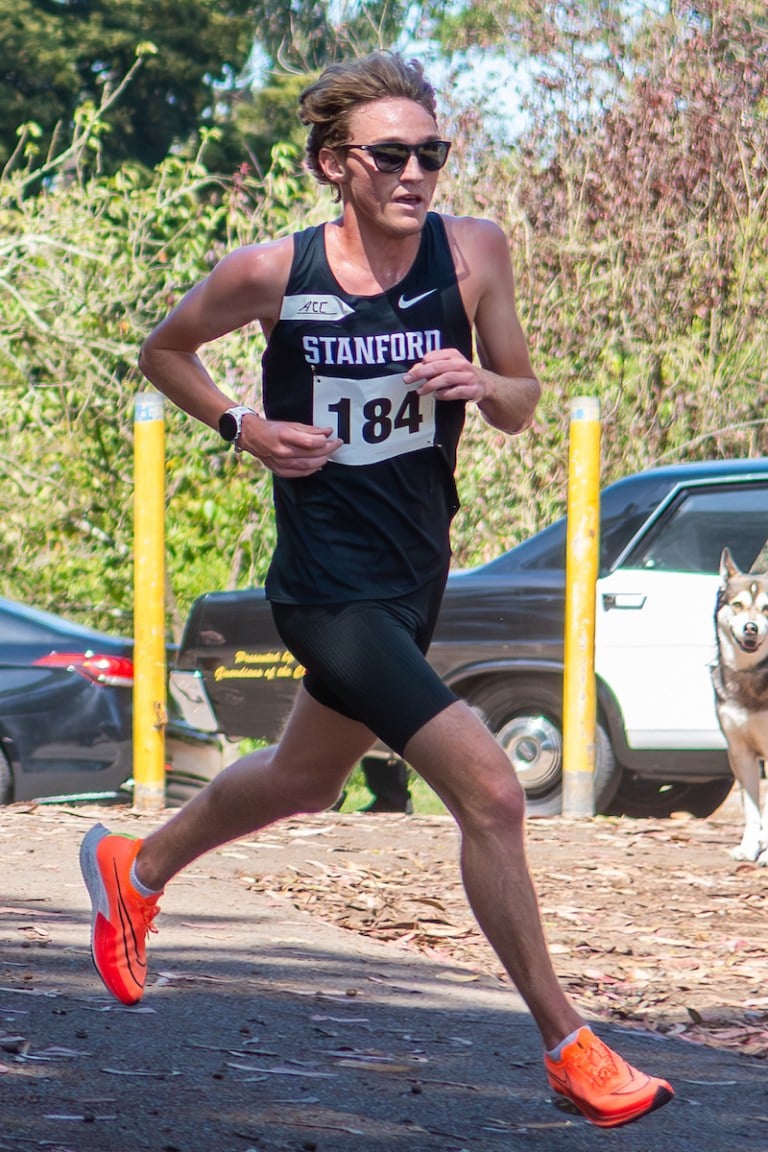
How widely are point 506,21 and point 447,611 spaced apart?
8015mm

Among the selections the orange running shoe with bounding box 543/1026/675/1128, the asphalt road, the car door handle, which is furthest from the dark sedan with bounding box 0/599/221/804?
the orange running shoe with bounding box 543/1026/675/1128

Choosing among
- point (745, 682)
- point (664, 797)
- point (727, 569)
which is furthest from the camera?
point (664, 797)

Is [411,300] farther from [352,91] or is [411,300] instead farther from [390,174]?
[352,91]

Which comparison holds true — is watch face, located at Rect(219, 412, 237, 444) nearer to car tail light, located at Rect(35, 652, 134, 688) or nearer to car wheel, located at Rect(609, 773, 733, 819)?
car tail light, located at Rect(35, 652, 134, 688)

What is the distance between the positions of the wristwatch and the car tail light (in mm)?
5274

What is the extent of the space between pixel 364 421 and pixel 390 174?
1.66 ft

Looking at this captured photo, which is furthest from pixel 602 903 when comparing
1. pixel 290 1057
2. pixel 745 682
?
pixel 290 1057

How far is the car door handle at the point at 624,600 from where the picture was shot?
866 cm

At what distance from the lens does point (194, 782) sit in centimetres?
898

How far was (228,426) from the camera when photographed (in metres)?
3.65

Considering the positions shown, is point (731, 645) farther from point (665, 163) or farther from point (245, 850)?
point (665, 163)

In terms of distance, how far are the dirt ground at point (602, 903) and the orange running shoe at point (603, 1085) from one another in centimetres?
115

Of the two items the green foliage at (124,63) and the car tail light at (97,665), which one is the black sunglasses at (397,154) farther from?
the green foliage at (124,63)

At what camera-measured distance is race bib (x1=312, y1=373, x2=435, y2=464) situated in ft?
11.4
